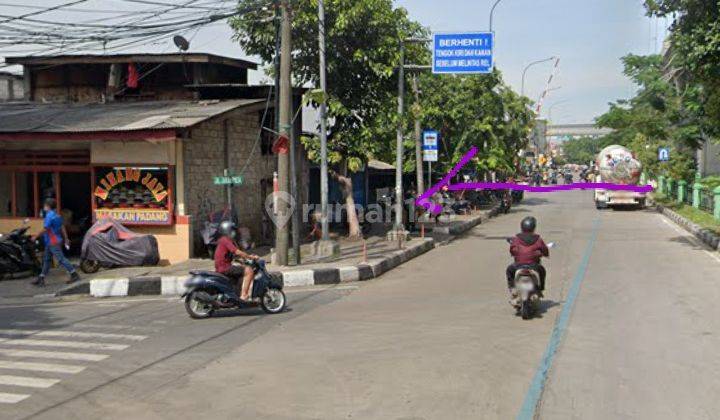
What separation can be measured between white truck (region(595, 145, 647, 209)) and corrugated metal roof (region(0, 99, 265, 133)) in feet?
76.6

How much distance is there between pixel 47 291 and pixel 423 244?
967cm

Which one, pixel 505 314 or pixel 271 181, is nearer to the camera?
pixel 505 314

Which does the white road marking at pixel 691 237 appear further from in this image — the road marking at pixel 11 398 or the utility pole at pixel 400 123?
the road marking at pixel 11 398

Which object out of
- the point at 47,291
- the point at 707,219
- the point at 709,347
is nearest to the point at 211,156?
the point at 47,291

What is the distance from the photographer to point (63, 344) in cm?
866

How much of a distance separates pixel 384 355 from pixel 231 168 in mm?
10992

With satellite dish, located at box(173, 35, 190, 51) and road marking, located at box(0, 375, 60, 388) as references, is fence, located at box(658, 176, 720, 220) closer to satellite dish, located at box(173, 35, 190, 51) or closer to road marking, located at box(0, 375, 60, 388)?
satellite dish, located at box(173, 35, 190, 51)

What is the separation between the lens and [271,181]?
20.1m

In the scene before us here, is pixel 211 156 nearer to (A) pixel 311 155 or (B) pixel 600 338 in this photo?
(A) pixel 311 155

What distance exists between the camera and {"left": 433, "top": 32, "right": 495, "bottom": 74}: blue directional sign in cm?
1889

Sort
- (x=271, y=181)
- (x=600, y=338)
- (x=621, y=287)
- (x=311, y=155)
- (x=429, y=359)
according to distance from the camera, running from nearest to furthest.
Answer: (x=429, y=359) < (x=600, y=338) < (x=621, y=287) < (x=311, y=155) < (x=271, y=181)

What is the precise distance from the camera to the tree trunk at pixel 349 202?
19.9 metres

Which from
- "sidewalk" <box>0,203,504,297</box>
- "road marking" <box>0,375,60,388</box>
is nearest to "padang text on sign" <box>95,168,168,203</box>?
"sidewalk" <box>0,203,504,297</box>
